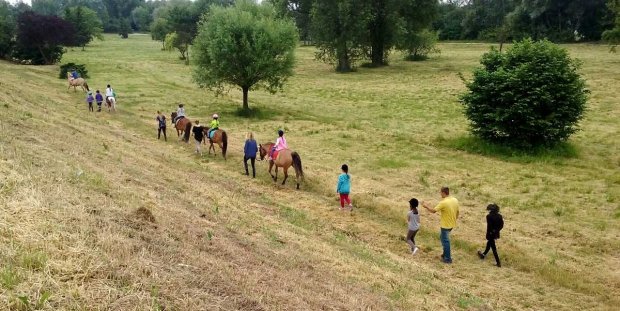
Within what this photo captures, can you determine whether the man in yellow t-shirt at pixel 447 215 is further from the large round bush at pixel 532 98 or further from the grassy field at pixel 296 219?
the large round bush at pixel 532 98

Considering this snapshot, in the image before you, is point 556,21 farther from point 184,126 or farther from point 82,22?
point 82,22

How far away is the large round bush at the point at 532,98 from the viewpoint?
918 inches

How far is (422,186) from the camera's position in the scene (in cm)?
1873

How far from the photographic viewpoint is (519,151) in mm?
23578

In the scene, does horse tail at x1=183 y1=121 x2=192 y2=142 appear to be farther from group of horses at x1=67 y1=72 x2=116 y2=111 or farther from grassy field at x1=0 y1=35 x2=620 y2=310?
group of horses at x1=67 y1=72 x2=116 y2=111

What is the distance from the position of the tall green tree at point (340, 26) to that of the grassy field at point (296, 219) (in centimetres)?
2766

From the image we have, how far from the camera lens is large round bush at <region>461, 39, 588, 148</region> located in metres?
23.3

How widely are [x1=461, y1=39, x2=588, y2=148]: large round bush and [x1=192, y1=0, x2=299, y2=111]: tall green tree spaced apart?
13.7m

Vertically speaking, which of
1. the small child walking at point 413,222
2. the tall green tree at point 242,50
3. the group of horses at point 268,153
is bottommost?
the small child walking at point 413,222

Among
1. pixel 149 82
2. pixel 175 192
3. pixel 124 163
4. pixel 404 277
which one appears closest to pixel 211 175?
pixel 124 163

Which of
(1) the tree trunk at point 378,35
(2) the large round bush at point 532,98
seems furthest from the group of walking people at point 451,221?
(1) the tree trunk at point 378,35

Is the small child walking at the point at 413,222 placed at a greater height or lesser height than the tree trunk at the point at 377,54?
lesser

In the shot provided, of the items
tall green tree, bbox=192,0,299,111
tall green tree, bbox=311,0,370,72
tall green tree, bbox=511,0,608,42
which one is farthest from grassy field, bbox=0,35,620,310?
tall green tree, bbox=511,0,608,42

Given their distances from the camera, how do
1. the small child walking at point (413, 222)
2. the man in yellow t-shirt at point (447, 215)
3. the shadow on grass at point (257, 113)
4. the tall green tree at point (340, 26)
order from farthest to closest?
the tall green tree at point (340, 26) → the shadow on grass at point (257, 113) → the small child walking at point (413, 222) → the man in yellow t-shirt at point (447, 215)
